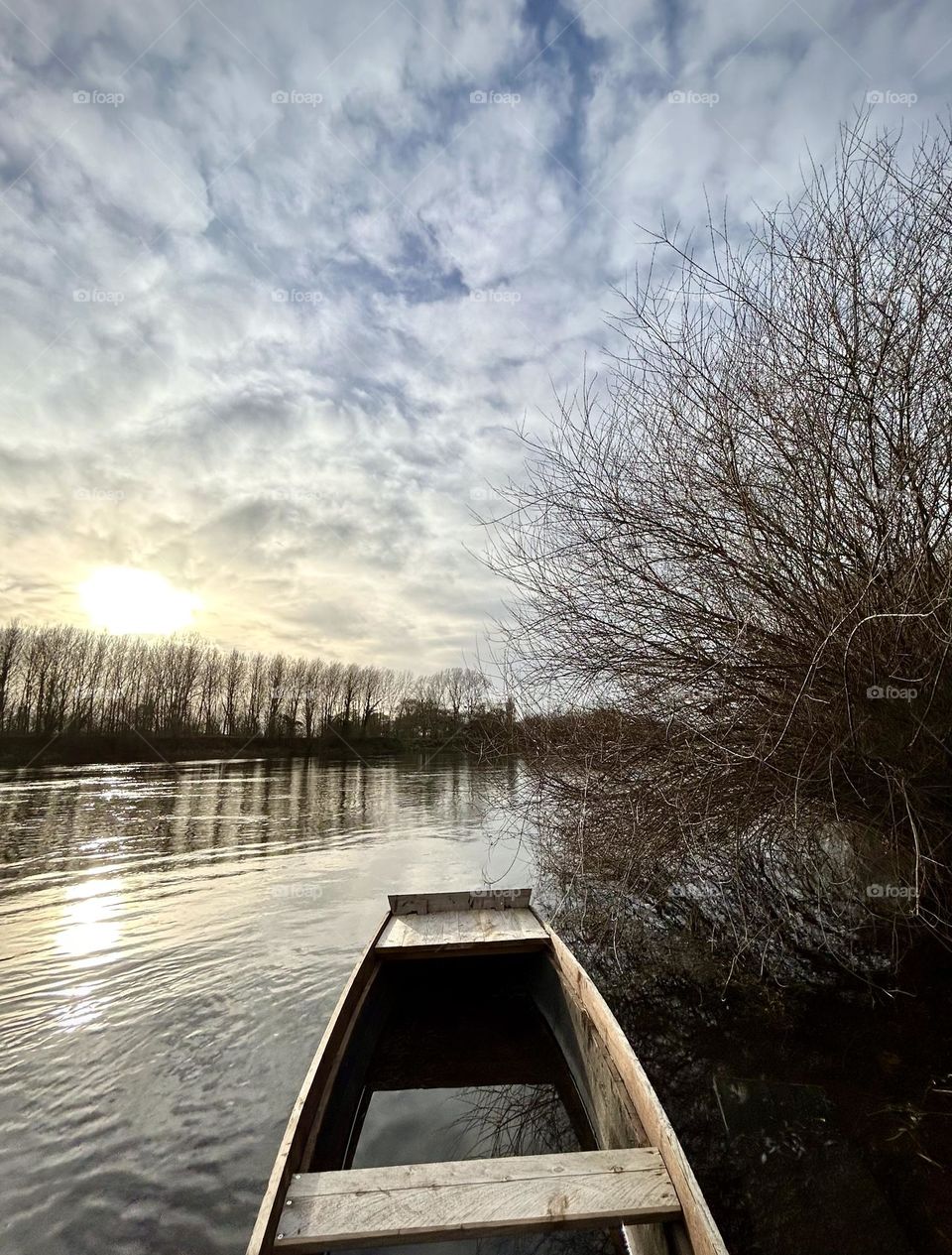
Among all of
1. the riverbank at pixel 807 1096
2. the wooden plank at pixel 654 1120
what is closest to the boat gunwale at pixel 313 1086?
the wooden plank at pixel 654 1120

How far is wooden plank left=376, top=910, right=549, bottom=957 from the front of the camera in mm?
5848

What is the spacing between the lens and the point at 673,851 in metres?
5.59

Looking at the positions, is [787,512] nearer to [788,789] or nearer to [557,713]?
[788,789]

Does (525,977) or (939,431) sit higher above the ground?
(939,431)

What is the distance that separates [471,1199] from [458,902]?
14.4 ft

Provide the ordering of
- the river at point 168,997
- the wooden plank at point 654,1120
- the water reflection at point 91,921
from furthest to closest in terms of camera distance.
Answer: the water reflection at point 91,921, the river at point 168,997, the wooden plank at point 654,1120

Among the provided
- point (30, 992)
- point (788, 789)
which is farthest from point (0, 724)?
point (788, 789)

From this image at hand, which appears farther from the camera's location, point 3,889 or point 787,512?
point 3,889

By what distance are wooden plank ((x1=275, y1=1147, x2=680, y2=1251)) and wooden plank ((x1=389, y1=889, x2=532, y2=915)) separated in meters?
4.08

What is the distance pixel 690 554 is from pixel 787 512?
0.74 metres

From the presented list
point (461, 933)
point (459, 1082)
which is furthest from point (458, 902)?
point (459, 1082)

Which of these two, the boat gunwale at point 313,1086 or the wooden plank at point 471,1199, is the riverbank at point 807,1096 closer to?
the wooden plank at point 471,1199

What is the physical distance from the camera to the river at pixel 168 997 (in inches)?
148

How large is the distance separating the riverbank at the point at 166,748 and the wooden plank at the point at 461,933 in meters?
34.4
